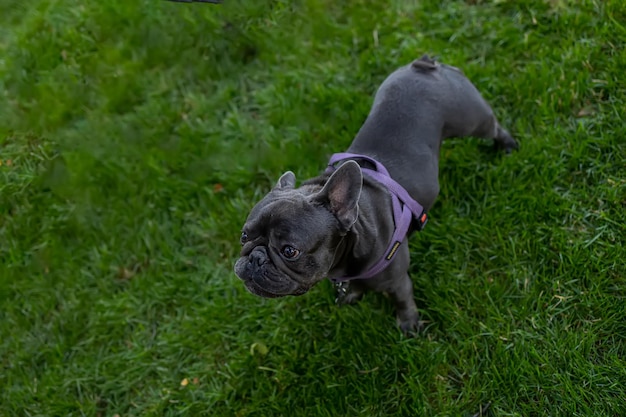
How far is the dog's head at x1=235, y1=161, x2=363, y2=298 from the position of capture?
2.74 meters

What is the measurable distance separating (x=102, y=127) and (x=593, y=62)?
159 inches

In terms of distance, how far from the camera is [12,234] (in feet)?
15.5

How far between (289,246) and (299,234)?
76 mm

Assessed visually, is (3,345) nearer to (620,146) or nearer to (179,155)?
(179,155)

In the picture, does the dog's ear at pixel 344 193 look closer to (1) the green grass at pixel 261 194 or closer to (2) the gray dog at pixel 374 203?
(2) the gray dog at pixel 374 203

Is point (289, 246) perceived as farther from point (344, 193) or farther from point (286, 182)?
point (286, 182)

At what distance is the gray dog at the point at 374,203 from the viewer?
9.11 ft

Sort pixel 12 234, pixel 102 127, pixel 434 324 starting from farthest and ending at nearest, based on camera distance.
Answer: pixel 102 127 → pixel 12 234 → pixel 434 324

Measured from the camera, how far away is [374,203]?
3148 millimetres

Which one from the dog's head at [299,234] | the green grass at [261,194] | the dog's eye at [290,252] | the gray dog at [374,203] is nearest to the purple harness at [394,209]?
the gray dog at [374,203]

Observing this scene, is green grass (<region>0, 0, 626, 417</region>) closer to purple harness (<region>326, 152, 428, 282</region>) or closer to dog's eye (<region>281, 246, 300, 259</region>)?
purple harness (<region>326, 152, 428, 282</region>)

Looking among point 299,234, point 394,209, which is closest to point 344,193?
point 299,234

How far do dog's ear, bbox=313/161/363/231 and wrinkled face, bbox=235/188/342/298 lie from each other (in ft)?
0.12

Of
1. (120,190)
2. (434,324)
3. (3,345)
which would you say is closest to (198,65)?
(120,190)
